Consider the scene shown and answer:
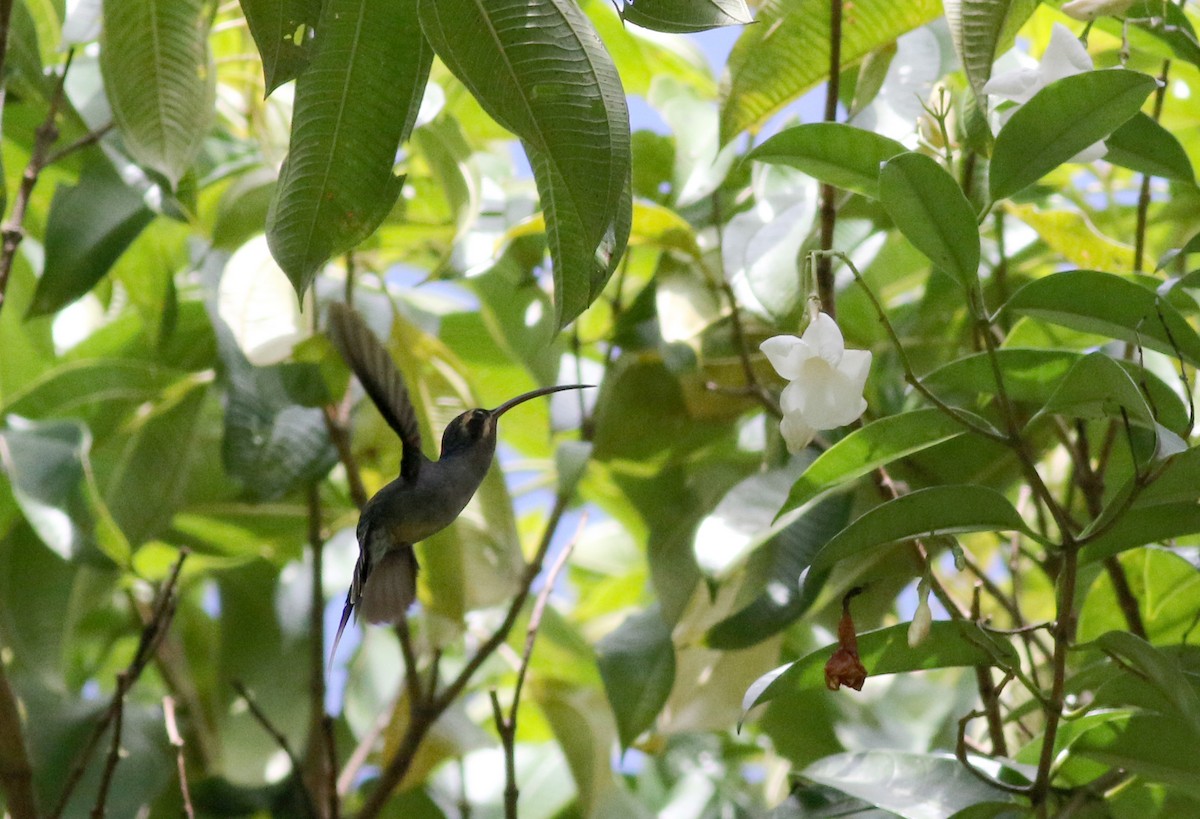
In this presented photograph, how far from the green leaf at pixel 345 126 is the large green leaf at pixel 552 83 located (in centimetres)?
8

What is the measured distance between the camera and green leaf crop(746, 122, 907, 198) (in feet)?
3.15

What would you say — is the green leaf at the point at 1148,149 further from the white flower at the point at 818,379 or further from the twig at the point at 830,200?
the white flower at the point at 818,379

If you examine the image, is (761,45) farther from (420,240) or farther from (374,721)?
(374,721)

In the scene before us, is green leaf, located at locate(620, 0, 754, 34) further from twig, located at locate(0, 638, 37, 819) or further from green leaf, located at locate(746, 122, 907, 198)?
twig, located at locate(0, 638, 37, 819)

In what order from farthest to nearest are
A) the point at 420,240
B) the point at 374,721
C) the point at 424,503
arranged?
the point at 374,721 → the point at 420,240 → the point at 424,503

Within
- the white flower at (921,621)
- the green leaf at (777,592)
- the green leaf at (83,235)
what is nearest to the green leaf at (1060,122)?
the white flower at (921,621)

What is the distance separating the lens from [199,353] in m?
1.74

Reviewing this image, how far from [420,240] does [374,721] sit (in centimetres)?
89

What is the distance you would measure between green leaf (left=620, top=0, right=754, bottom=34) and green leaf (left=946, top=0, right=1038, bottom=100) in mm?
242

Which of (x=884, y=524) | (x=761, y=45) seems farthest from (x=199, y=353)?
(x=884, y=524)

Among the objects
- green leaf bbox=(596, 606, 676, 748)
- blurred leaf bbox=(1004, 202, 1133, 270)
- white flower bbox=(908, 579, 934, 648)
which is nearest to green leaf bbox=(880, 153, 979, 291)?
white flower bbox=(908, 579, 934, 648)

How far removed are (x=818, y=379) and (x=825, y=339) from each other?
3cm

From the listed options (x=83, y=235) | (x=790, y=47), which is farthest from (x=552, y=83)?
(x=83, y=235)

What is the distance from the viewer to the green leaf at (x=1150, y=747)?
0.99m
